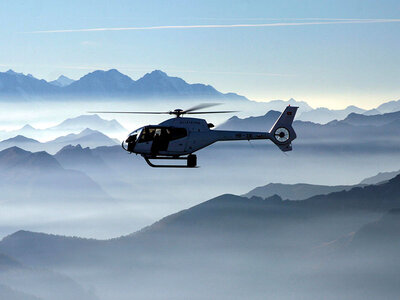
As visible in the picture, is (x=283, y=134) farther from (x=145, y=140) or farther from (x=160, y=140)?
(x=145, y=140)

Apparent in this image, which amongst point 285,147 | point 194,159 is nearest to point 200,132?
point 194,159

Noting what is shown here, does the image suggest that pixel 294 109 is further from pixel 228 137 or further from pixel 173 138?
pixel 173 138

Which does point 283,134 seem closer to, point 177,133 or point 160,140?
point 177,133

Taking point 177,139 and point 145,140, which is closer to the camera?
point 145,140

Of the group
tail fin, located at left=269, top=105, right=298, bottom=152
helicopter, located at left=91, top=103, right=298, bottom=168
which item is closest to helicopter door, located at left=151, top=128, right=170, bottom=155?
helicopter, located at left=91, top=103, right=298, bottom=168

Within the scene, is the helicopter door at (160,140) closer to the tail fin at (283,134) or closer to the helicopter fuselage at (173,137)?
the helicopter fuselage at (173,137)

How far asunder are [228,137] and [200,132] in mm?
5075

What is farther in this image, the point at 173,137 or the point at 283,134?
the point at 283,134

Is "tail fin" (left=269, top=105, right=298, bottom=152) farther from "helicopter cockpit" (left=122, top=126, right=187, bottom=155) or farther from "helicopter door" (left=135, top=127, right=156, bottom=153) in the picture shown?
"helicopter door" (left=135, top=127, right=156, bottom=153)

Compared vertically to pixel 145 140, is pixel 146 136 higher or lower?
higher

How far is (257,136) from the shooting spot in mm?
120750

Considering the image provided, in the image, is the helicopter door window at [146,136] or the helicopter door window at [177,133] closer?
the helicopter door window at [146,136]

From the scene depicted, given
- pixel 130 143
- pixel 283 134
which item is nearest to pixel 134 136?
pixel 130 143

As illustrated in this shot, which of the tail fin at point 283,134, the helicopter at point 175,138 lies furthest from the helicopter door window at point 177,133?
the tail fin at point 283,134
